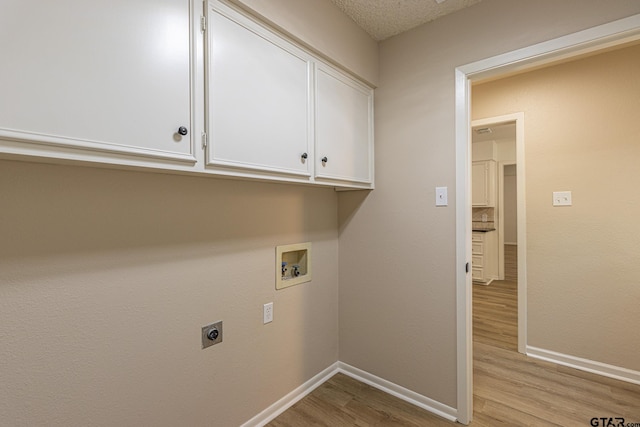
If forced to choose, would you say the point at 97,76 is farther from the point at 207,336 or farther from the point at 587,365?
the point at 587,365

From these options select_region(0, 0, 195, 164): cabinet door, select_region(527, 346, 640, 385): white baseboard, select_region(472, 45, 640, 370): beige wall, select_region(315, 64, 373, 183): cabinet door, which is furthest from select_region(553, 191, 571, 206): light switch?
select_region(0, 0, 195, 164): cabinet door

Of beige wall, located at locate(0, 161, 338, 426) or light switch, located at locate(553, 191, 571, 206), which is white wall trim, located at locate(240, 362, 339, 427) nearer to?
beige wall, located at locate(0, 161, 338, 426)

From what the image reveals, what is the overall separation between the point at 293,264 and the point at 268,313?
0.39 m

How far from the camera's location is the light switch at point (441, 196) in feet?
6.08

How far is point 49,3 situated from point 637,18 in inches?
89.4

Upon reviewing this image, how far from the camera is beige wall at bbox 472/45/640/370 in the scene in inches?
89.2

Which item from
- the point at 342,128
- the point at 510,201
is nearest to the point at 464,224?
the point at 342,128

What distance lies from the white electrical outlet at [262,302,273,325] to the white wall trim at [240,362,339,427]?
1.79 feet

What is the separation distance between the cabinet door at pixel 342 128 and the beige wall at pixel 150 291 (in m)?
0.15

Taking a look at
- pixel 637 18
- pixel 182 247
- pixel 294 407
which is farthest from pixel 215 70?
pixel 294 407

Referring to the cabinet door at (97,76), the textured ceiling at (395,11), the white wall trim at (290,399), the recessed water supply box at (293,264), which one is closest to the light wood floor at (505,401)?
the white wall trim at (290,399)

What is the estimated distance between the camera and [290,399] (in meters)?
1.96

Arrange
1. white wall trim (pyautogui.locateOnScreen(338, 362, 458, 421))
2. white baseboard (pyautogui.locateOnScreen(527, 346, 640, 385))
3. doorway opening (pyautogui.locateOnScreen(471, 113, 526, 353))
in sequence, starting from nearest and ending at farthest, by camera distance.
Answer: white wall trim (pyautogui.locateOnScreen(338, 362, 458, 421)), white baseboard (pyautogui.locateOnScreen(527, 346, 640, 385)), doorway opening (pyautogui.locateOnScreen(471, 113, 526, 353))

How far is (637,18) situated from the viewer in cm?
133
